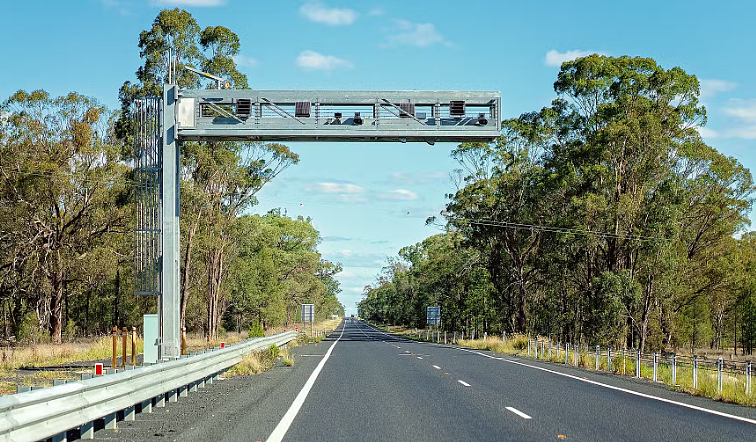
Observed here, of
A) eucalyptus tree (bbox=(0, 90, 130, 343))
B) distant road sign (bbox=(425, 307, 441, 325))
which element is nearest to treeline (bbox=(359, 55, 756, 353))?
distant road sign (bbox=(425, 307, 441, 325))

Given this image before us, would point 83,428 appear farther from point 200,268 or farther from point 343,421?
point 200,268

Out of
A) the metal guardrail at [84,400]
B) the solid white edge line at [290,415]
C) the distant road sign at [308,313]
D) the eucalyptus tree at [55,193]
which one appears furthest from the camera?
the distant road sign at [308,313]

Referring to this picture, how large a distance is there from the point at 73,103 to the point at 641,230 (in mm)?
37426

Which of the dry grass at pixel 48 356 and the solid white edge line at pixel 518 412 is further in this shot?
the dry grass at pixel 48 356

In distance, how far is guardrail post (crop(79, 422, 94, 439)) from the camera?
10.4 meters

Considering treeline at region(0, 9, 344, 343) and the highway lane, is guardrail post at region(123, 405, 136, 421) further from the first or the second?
treeline at region(0, 9, 344, 343)

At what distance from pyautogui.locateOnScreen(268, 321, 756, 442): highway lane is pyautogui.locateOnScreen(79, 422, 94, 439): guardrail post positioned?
2.32m

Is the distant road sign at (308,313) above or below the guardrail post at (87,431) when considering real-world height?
below

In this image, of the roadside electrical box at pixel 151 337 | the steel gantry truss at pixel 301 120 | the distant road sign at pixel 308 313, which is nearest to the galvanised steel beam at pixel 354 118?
the steel gantry truss at pixel 301 120

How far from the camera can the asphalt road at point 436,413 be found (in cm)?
1107

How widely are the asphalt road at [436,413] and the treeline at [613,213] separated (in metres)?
31.9

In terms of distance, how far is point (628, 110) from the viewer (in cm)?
5388

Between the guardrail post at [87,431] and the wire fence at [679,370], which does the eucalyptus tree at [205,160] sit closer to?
the wire fence at [679,370]

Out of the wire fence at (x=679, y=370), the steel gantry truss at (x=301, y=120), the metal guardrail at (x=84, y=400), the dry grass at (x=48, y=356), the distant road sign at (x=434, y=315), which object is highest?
the steel gantry truss at (x=301, y=120)
